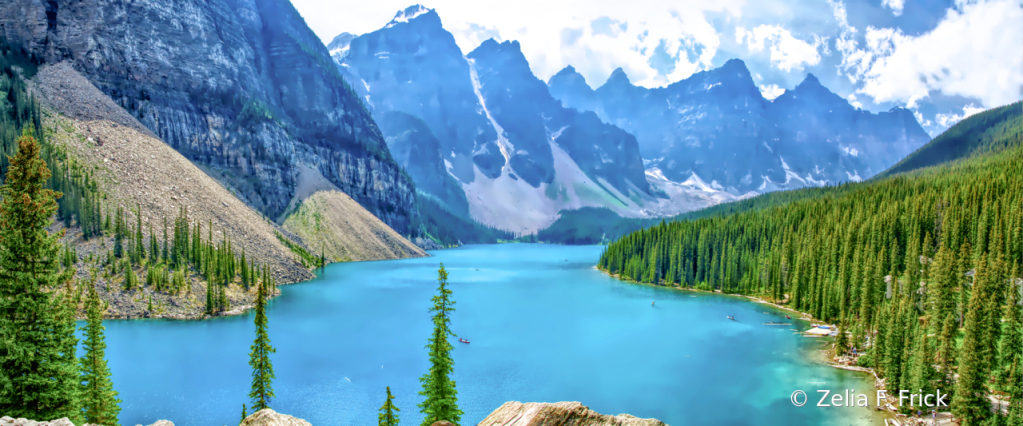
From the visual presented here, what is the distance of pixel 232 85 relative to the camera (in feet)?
405

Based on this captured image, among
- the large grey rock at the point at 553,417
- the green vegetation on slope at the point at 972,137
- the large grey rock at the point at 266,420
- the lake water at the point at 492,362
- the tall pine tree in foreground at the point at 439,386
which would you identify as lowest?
the lake water at the point at 492,362

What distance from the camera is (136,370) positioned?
36062 mm

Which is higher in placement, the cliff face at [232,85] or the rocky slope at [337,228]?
the cliff face at [232,85]

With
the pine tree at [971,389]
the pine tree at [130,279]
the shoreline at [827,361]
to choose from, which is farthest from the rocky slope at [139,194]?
the pine tree at [971,389]

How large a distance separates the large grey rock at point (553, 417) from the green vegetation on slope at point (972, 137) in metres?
168

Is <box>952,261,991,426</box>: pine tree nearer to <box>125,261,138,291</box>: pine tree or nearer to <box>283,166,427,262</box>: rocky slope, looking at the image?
<box>125,261,138,291</box>: pine tree

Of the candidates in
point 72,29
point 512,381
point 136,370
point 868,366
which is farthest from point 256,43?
point 868,366

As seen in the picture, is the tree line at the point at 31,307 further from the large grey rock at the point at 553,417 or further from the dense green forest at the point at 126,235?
the dense green forest at the point at 126,235

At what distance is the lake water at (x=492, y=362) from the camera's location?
101 feet

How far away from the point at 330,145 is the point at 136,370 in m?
128

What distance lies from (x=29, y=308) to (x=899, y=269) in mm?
73705

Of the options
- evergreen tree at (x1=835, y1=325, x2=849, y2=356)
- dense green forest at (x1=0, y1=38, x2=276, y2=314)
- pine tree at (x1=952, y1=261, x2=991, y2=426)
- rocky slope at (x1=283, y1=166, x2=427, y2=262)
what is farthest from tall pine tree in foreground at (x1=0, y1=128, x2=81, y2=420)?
rocky slope at (x1=283, y1=166, x2=427, y2=262)

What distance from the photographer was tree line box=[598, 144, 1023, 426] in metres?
29.6

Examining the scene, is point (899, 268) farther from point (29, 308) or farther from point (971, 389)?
point (29, 308)
